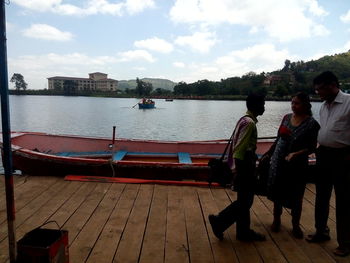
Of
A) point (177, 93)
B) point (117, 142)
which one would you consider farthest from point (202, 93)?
point (117, 142)

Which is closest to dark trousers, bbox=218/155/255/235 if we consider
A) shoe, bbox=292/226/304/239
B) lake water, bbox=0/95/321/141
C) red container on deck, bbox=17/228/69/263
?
shoe, bbox=292/226/304/239

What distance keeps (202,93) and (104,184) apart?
11424 centimetres

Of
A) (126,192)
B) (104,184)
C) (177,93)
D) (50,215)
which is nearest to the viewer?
(50,215)

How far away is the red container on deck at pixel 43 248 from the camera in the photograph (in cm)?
194

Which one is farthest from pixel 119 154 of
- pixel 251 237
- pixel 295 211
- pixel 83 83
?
pixel 83 83

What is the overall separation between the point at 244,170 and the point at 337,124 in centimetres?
Answer: 91

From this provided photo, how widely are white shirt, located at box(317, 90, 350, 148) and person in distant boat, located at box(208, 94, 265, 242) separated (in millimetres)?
594

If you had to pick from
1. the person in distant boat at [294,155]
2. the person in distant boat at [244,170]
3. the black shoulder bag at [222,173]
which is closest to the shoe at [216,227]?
the person in distant boat at [244,170]

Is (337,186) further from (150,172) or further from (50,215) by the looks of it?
(150,172)

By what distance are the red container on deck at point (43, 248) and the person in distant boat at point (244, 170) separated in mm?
1437

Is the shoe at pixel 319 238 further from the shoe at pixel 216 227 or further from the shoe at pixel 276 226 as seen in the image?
the shoe at pixel 216 227

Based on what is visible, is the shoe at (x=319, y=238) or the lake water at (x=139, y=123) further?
the lake water at (x=139, y=123)

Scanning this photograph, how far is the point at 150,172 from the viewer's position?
19.0 feet

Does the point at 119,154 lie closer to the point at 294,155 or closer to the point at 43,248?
the point at 294,155
